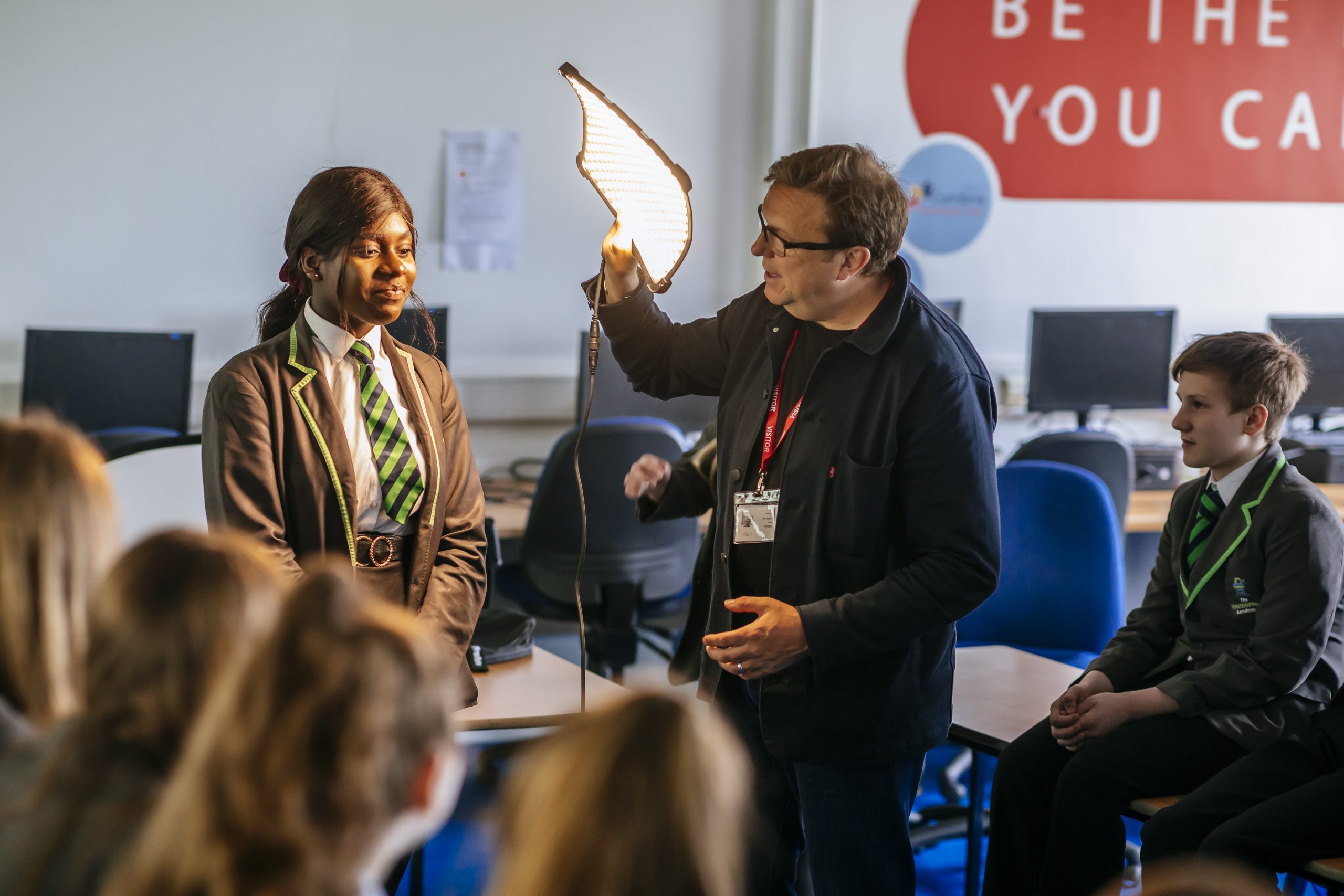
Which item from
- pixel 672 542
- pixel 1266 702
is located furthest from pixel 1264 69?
pixel 1266 702

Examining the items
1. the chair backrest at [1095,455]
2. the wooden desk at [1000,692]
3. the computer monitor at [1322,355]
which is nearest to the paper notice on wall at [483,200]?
the chair backrest at [1095,455]

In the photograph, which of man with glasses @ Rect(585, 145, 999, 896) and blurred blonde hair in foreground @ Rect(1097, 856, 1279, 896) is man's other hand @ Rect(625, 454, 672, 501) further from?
blurred blonde hair in foreground @ Rect(1097, 856, 1279, 896)

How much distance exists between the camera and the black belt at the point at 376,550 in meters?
1.79

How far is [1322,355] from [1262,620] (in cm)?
319

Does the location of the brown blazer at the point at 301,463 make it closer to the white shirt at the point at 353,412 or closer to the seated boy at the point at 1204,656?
the white shirt at the point at 353,412

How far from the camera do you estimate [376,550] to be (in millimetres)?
1802

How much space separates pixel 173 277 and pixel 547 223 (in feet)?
4.20

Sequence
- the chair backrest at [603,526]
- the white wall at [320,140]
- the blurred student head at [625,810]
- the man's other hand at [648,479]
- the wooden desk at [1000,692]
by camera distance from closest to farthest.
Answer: the blurred student head at [625,810], the man's other hand at [648,479], the wooden desk at [1000,692], the chair backrest at [603,526], the white wall at [320,140]

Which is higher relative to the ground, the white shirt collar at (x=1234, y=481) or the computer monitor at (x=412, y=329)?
the computer monitor at (x=412, y=329)

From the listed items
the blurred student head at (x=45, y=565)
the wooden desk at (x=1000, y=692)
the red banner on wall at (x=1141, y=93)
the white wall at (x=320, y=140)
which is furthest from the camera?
the red banner on wall at (x=1141, y=93)

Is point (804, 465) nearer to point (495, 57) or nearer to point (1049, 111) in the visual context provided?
point (495, 57)

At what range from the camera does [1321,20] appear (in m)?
5.13

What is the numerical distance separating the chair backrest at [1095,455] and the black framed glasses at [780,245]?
2.17m

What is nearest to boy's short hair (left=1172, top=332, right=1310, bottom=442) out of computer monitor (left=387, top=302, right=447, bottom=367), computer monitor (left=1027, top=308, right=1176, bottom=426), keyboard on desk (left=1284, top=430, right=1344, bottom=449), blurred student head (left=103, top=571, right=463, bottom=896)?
blurred student head (left=103, top=571, right=463, bottom=896)
